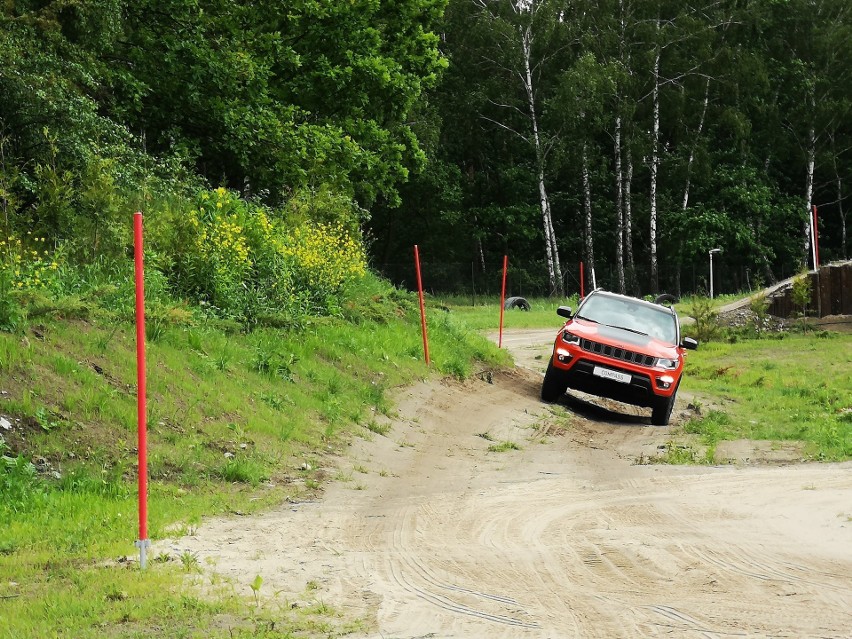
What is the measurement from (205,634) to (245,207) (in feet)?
48.2

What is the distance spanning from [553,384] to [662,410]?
1.92 metres

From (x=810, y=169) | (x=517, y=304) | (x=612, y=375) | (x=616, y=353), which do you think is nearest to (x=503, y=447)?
(x=612, y=375)

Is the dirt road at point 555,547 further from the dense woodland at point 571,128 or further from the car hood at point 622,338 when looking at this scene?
the dense woodland at point 571,128

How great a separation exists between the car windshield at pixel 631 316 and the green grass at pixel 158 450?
3289 mm

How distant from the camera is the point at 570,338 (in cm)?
1755

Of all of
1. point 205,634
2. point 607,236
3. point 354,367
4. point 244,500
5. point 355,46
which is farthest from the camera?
point 607,236

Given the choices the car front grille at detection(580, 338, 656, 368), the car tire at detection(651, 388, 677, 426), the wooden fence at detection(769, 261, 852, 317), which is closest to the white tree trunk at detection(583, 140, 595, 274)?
the wooden fence at detection(769, 261, 852, 317)

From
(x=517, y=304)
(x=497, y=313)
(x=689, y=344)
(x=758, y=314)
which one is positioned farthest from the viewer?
(x=517, y=304)

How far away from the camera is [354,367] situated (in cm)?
1661

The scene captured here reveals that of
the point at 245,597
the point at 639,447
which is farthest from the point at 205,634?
the point at 639,447

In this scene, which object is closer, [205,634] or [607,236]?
[205,634]

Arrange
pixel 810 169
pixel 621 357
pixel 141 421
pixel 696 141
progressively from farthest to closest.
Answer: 1. pixel 810 169
2. pixel 696 141
3. pixel 621 357
4. pixel 141 421

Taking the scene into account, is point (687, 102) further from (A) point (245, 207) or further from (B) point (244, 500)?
(B) point (244, 500)

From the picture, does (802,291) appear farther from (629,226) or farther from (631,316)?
(629,226)
